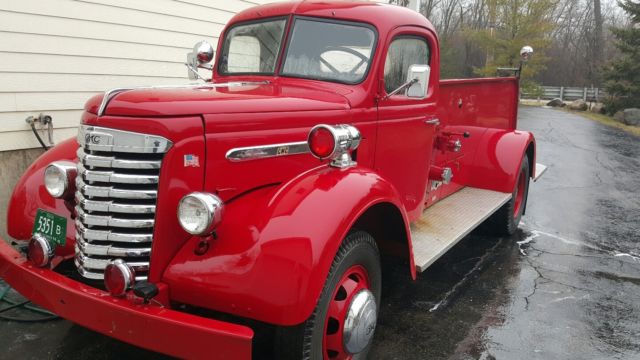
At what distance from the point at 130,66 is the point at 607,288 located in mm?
5109

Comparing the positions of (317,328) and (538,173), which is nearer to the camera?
(317,328)

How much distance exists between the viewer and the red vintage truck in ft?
7.38

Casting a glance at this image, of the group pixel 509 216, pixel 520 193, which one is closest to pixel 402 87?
pixel 509 216

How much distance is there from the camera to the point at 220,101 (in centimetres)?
264

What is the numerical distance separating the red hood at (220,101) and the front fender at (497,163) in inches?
104

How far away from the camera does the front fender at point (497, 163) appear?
532 centimetres

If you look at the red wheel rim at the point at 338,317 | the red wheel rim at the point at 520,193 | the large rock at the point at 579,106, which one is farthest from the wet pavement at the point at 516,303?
the large rock at the point at 579,106

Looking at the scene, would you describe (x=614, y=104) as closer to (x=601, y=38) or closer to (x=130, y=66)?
(x=601, y=38)

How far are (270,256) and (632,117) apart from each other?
21.9 meters

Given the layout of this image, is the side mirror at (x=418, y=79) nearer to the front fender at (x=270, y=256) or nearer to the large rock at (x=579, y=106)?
the front fender at (x=270, y=256)

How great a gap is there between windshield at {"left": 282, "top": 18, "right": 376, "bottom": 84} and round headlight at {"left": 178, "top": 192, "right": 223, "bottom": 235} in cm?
146

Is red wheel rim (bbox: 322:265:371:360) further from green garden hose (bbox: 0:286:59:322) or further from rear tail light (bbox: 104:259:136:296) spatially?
green garden hose (bbox: 0:286:59:322)

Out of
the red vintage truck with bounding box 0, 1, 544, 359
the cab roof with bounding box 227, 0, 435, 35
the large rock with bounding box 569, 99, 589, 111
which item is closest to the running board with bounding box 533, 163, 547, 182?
the red vintage truck with bounding box 0, 1, 544, 359

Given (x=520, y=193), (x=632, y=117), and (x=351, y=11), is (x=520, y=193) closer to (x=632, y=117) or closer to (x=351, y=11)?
(x=351, y=11)
